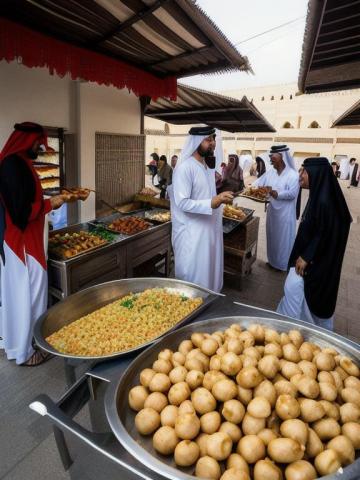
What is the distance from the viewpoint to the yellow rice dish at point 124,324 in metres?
1.94

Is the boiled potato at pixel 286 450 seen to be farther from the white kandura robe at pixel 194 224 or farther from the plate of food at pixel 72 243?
the plate of food at pixel 72 243

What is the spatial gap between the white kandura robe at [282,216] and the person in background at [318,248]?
288cm

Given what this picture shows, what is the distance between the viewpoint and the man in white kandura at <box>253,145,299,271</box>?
18.9 ft

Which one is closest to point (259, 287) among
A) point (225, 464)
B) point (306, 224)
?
point (306, 224)

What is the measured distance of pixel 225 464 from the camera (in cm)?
112

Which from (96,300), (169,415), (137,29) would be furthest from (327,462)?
(137,29)

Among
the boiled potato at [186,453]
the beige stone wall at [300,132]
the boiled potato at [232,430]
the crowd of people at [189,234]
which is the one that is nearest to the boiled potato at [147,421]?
the boiled potato at [186,453]

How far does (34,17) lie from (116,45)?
886 millimetres

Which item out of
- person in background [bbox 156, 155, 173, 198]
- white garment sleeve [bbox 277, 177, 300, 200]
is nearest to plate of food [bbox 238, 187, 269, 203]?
white garment sleeve [bbox 277, 177, 300, 200]

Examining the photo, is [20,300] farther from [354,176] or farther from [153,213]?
[354,176]

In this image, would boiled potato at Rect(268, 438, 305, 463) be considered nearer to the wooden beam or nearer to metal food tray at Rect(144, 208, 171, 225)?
the wooden beam

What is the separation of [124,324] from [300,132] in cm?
2664

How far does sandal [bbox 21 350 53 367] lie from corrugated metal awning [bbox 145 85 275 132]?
457 centimetres

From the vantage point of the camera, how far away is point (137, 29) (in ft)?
9.88
